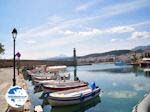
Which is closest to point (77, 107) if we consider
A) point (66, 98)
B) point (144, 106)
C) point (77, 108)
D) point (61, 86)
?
point (77, 108)

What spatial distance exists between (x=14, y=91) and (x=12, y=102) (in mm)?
692

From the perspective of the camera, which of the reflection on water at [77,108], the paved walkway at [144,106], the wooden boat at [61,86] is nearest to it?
the paved walkway at [144,106]

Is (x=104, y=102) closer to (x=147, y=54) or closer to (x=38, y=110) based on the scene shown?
(x=38, y=110)

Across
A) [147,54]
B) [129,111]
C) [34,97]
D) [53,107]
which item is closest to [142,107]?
[129,111]

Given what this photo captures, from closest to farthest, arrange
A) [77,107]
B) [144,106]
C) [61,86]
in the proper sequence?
[144,106], [77,107], [61,86]

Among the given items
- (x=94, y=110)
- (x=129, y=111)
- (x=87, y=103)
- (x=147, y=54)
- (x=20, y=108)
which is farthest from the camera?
(x=147, y=54)

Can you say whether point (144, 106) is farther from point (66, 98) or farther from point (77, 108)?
point (66, 98)

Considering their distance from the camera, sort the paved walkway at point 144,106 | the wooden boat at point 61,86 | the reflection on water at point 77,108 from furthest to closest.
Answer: the wooden boat at point 61,86 → the reflection on water at point 77,108 → the paved walkway at point 144,106

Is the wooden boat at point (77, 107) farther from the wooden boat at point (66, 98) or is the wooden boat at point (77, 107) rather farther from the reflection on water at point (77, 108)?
the wooden boat at point (66, 98)

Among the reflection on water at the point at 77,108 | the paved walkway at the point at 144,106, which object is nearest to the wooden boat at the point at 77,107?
the reflection on water at the point at 77,108

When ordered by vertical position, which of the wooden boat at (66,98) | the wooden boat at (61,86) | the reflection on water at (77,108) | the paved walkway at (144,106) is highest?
the paved walkway at (144,106)

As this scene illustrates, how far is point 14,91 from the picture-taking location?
18047 mm

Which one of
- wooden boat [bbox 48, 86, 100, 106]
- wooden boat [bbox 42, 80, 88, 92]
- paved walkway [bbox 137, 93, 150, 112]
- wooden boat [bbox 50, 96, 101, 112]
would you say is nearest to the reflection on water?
wooden boat [bbox 50, 96, 101, 112]

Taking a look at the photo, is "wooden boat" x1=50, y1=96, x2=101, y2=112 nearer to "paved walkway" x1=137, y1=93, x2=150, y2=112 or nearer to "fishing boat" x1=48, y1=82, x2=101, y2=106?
"fishing boat" x1=48, y1=82, x2=101, y2=106
